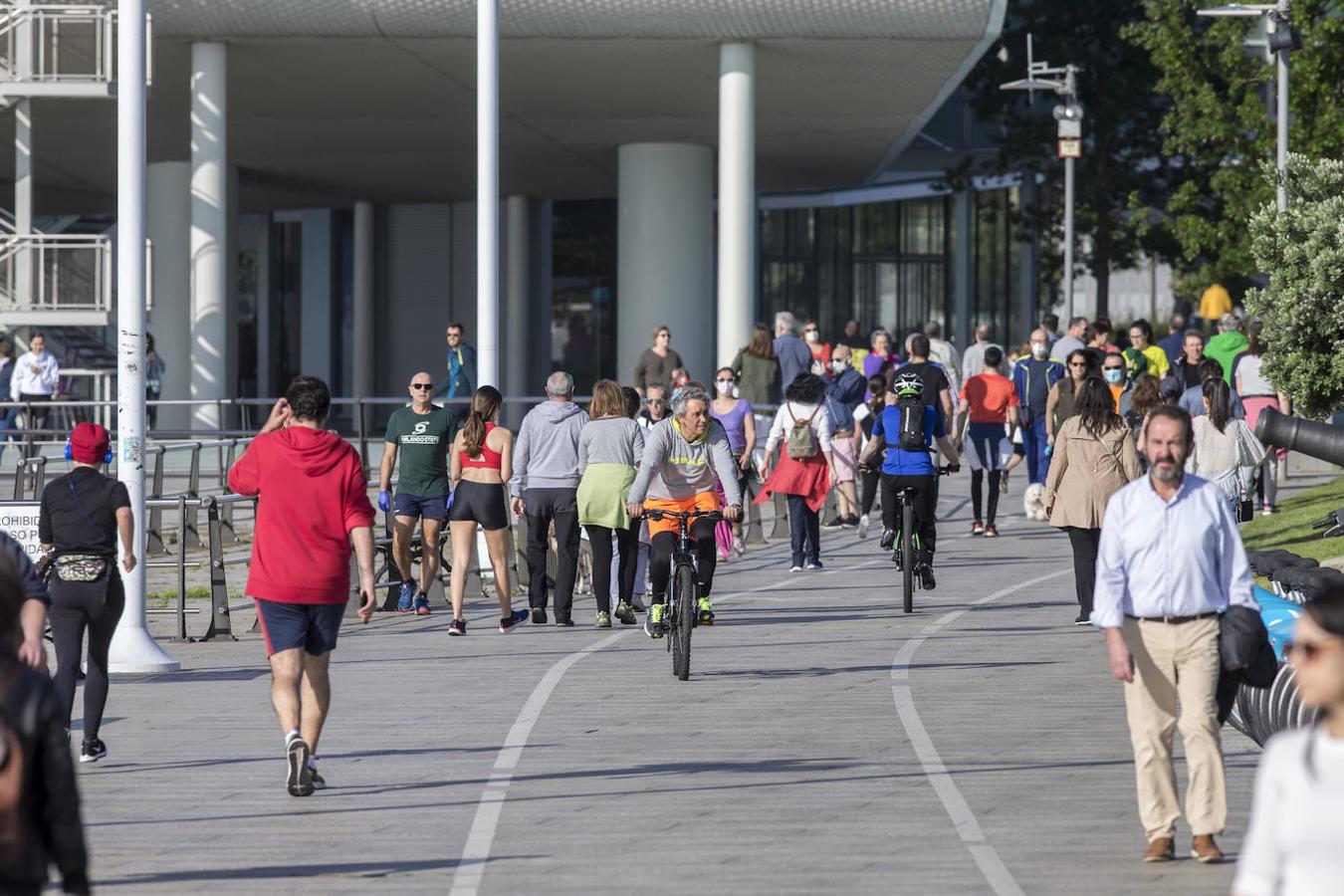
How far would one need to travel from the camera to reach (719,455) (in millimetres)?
14352

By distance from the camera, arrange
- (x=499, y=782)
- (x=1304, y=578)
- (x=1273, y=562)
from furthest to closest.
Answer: (x=1273, y=562) → (x=1304, y=578) → (x=499, y=782)

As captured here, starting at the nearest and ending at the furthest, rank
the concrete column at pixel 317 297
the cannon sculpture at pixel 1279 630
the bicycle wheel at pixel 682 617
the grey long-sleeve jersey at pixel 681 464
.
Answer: the cannon sculpture at pixel 1279 630
the bicycle wheel at pixel 682 617
the grey long-sleeve jersey at pixel 681 464
the concrete column at pixel 317 297

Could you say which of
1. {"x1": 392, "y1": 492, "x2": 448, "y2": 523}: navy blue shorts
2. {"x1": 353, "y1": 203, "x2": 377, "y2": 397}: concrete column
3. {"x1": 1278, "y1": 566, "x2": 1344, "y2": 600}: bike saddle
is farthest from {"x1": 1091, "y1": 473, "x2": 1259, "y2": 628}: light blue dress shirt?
{"x1": 353, "y1": 203, "x2": 377, "y2": 397}: concrete column

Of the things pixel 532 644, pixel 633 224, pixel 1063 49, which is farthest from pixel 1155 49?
pixel 532 644

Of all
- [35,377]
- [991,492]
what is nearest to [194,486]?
[35,377]

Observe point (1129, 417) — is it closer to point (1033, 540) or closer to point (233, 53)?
point (1033, 540)

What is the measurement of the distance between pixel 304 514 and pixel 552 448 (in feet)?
23.2

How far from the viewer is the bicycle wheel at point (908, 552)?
55.7 ft

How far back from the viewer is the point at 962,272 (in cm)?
5272

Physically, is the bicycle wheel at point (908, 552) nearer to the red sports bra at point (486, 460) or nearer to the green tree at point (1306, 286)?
the red sports bra at point (486, 460)

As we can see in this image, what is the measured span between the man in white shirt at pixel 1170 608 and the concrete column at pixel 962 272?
1753 inches

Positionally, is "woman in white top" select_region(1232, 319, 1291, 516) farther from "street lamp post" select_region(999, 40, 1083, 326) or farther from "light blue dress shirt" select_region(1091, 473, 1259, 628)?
"light blue dress shirt" select_region(1091, 473, 1259, 628)

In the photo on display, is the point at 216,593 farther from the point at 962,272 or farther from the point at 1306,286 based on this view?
the point at 962,272

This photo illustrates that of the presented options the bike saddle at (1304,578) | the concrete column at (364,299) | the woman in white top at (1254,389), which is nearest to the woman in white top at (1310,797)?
the bike saddle at (1304,578)
